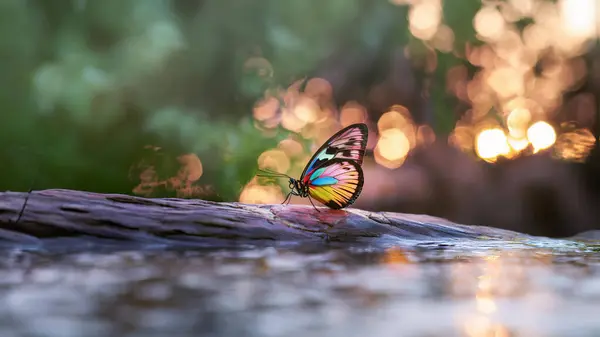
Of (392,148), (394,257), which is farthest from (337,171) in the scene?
(392,148)

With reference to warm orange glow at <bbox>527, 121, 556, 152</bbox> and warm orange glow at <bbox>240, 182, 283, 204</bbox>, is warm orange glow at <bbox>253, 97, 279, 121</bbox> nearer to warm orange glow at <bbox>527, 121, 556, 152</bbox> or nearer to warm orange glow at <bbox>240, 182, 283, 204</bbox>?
warm orange glow at <bbox>240, 182, 283, 204</bbox>

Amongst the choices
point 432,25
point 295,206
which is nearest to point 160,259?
point 295,206

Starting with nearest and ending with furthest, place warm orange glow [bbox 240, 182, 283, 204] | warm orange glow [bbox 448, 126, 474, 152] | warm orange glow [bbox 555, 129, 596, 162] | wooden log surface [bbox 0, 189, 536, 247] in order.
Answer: wooden log surface [bbox 0, 189, 536, 247] < warm orange glow [bbox 240, 182, 283, 204] < warm orange glow [bbox 555, 129, 596, 162] < warm orange glow [bbox 448, 126, 474, 152]

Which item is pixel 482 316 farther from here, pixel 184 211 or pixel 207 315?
pixel 184 211

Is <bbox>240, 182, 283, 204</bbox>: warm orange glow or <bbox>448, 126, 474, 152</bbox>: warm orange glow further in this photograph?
<bbox>448, 126, 474, 152</bbox>: warm orange glow

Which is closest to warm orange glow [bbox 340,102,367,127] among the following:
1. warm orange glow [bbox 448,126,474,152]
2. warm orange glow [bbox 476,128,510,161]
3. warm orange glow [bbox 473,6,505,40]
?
warm orange glow [bbox 448,126,474,152]

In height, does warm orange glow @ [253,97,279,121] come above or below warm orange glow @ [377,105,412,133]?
below

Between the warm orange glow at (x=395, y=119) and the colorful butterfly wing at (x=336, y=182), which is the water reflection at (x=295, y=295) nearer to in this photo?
the colorful butterfly wing at (x=336, y=182)
